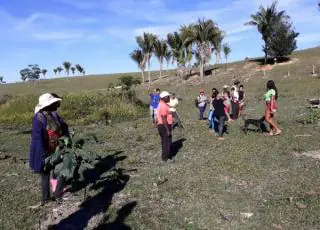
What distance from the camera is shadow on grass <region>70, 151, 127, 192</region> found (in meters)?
9.38

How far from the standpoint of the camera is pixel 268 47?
179ft

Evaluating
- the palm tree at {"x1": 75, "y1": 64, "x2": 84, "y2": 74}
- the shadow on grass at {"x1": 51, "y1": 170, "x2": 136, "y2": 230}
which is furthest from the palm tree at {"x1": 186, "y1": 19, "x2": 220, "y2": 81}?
the palm tree at {"x1": 75, "y1": 64, "x2": 84, "y2": 74}

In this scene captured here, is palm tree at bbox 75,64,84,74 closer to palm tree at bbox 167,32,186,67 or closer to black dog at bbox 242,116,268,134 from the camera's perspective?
palm tree at bbox 167,32,186,67

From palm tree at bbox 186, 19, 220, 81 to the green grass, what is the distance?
41.0 m

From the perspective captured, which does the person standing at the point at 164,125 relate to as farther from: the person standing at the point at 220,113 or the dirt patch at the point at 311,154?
the dirt patch at the point at 311,154

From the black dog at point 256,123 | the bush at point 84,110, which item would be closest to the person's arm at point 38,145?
the black dog at point 256,123

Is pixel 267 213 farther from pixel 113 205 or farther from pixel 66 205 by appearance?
pixel 66 205

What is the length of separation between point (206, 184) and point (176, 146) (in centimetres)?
456

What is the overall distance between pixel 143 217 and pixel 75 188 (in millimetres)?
2350

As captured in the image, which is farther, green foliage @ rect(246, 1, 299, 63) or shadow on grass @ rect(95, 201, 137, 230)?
green foliage @ rect(246, 1, 299, 63)

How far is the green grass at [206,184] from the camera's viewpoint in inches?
290

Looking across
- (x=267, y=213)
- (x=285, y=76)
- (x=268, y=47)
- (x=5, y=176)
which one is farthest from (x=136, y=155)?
(x=268, y=47)

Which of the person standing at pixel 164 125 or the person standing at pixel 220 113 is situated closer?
the person standing at pixel 164 125

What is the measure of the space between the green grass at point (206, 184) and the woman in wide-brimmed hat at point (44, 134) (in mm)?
851
